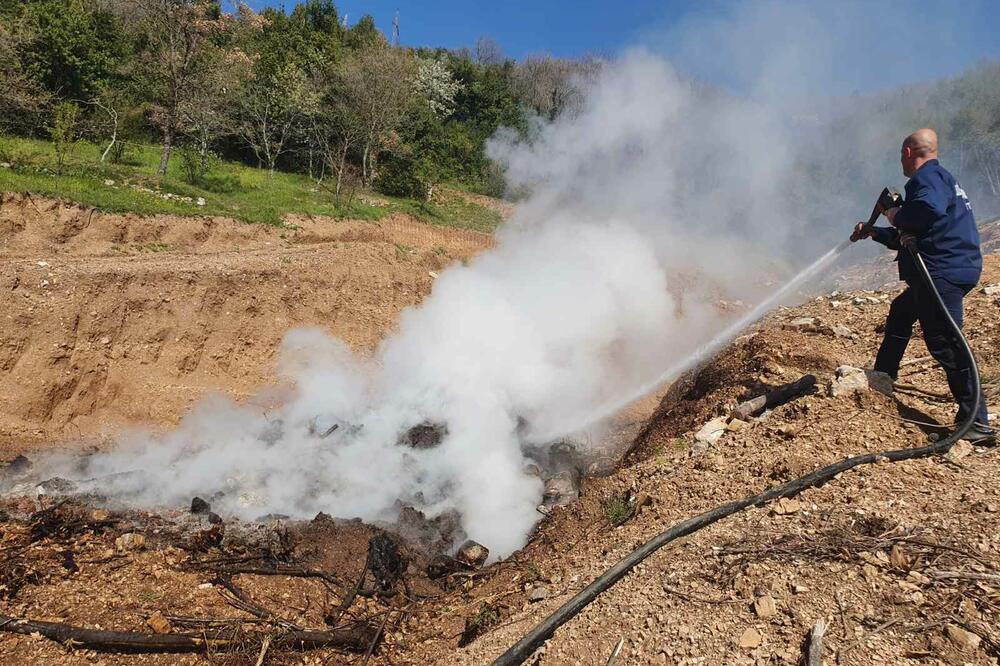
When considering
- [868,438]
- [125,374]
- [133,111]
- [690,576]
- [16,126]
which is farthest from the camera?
[133,111]

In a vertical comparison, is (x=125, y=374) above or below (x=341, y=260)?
below

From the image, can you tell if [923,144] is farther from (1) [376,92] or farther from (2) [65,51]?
(2) [65,51]

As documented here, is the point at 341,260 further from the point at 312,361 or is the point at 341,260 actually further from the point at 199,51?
the point at 199,51

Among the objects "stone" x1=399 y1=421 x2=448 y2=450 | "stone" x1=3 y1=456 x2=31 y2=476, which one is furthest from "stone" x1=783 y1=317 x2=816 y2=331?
"stone" x1=3 y1=456 x2=31 y2=476

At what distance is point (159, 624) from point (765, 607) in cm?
352

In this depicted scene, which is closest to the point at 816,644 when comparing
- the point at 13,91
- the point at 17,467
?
the point at 17,467

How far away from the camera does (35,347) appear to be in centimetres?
724

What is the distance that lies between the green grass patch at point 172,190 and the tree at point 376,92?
2.86 m

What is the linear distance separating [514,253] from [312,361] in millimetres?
4460

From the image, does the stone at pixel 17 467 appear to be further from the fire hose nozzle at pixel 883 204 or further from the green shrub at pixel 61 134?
the fire hose nozzle at pixel 883 204

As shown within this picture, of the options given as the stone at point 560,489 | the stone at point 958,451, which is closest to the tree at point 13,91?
the stone at point 560,489

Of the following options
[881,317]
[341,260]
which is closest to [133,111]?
[341,260]

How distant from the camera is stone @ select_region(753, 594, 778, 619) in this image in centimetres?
241

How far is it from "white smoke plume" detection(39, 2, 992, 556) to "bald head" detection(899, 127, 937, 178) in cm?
447
